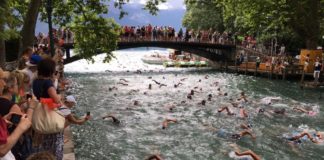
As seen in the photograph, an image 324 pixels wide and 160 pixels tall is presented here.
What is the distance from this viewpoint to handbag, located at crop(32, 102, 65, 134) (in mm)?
7125

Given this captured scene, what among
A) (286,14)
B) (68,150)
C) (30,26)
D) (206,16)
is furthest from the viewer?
(206,16)

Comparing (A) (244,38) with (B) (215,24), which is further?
(B) (215,24)

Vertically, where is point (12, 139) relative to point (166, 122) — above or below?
above

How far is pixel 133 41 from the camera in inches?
2162

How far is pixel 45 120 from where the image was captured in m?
7.16

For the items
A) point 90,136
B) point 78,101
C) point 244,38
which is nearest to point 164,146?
point 90,136

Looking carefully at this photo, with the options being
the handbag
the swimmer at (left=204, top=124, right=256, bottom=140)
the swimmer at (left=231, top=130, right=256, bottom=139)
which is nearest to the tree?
the swimmer at (left=204, top=124, right=256, bottom=140)

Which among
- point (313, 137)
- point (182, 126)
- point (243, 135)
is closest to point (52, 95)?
point (243, 135)

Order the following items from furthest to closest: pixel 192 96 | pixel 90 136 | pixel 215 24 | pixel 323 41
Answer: pixel 215 24, pixel 323 41, pixel 192 96, pixel 90 136

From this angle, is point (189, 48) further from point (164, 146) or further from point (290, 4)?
point (164, 146)

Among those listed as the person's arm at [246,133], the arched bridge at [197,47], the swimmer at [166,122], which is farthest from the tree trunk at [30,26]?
the arched bridge at [197,47]

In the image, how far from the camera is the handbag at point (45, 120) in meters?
7.12

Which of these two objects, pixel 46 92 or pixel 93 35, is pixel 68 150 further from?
pixel 93 35

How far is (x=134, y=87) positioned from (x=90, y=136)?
65.3ft
